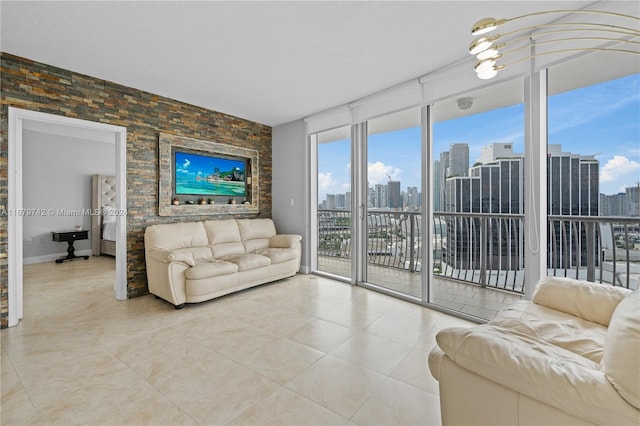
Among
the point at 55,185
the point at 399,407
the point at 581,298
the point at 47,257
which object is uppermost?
the point at 55,185

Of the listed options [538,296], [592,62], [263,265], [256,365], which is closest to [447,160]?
[592,62]

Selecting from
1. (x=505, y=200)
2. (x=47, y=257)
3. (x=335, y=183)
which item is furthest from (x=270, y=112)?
(x=47, y=257)

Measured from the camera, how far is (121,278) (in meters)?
3.69

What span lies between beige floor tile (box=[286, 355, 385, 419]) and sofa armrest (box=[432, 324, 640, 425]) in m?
0.72

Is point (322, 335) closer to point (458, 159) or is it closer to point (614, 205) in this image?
point (458, 159)

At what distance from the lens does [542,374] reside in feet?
3.44

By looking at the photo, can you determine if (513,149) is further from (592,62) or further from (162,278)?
(162,278)

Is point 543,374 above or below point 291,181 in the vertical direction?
below

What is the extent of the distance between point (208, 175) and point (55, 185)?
4055 mm

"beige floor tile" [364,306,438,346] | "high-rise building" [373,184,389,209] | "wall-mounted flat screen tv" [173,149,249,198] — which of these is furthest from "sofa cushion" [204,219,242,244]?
"beige floor tile" [364,306,438,346]

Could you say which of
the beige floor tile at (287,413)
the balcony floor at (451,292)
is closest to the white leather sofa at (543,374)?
the beige floor tile at (287,413)

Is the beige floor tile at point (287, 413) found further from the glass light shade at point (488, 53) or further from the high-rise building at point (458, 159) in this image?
the high-rise building at point (458, 159)

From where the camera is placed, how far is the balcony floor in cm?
332

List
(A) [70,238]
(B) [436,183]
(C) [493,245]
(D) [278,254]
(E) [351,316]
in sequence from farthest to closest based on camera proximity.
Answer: (A) [70,238]
(D) [278,254]
(C) [493,245]
(B) [436,183]
(E) [351,316]
